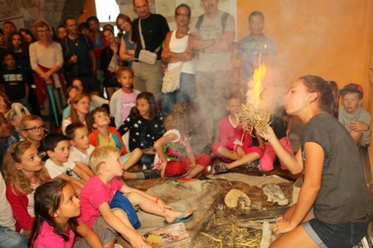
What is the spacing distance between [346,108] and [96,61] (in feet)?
16.2

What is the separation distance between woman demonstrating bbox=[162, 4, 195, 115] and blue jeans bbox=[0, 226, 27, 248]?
3.21m

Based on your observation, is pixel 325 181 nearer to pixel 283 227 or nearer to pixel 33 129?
pixel 283 227

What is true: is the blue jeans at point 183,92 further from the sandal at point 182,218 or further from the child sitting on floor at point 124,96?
the sandal at point 182,218

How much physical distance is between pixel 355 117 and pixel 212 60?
7.01 feet

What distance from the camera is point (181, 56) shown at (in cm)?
610

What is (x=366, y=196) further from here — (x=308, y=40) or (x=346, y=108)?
(x=308, y=40)

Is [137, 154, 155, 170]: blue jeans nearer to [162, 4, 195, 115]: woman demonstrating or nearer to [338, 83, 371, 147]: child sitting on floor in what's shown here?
[162, 4, 195, 115]: woman demonstrating

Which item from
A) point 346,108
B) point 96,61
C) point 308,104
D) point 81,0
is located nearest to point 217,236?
point 308,104

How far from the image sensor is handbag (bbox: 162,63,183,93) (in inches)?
242

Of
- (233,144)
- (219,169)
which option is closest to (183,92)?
(233,144)

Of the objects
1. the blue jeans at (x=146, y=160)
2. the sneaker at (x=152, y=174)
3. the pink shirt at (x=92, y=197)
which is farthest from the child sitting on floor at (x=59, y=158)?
the blue jeans at (x=146, y=160)

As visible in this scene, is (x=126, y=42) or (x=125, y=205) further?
(x=126, y=42)

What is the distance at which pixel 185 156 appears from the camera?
553 cm

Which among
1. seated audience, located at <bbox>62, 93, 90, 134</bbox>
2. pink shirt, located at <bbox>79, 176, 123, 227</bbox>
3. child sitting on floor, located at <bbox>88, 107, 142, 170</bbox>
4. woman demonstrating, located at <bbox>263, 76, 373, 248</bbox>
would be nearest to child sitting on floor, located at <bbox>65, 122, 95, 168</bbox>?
child sitting on floor, located at <bbox>88, 107, 142, 170</bbox>
